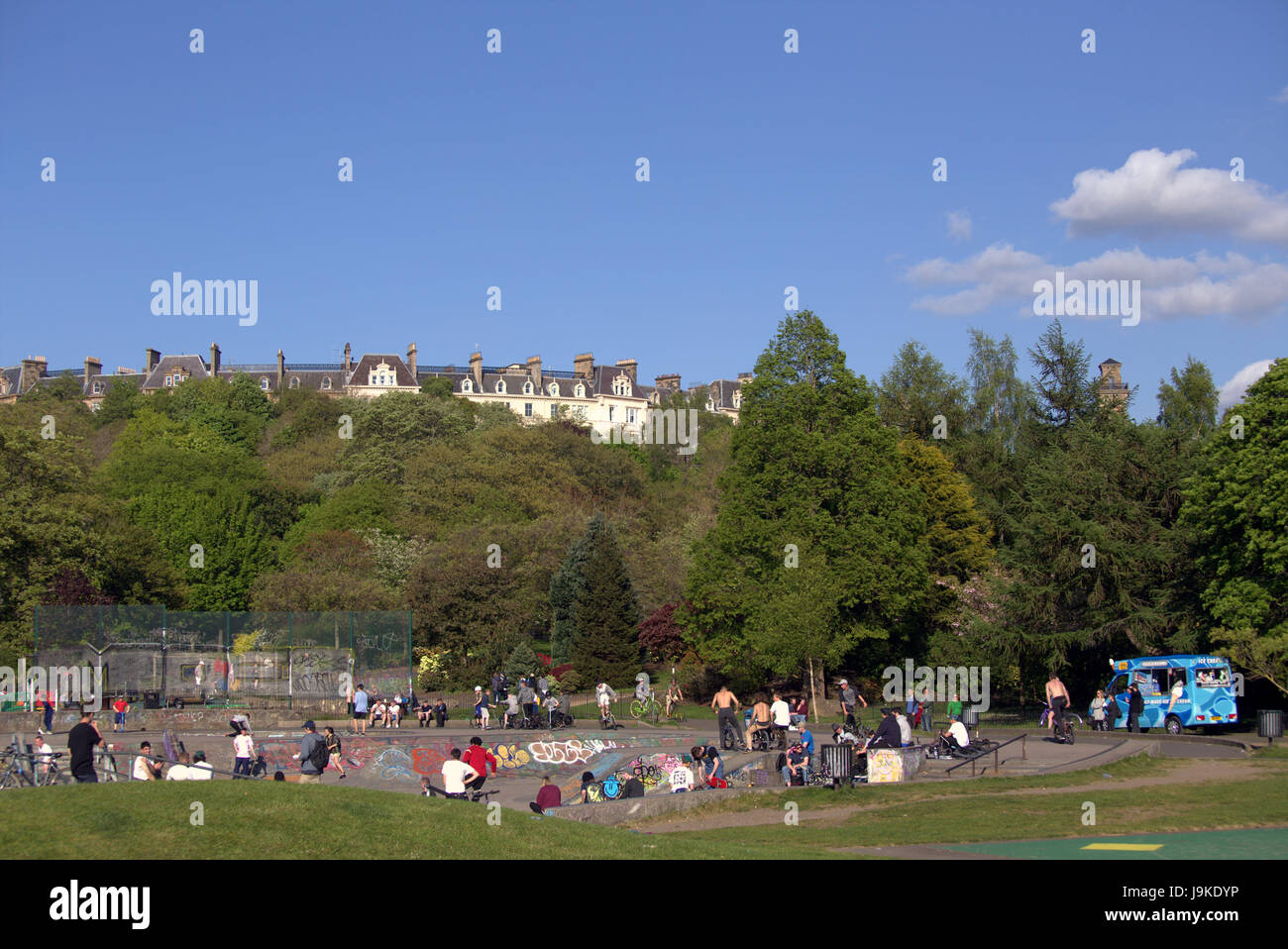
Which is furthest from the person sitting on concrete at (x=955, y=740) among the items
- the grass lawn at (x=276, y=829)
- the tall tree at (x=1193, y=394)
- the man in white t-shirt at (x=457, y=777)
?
the tall tree at (x=1193, y=394)

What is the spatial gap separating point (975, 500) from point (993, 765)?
3741 centimetres

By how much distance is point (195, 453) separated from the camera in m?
83.7

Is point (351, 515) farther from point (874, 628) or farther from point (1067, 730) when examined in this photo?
point (1067, 730)

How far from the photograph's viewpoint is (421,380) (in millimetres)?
146750

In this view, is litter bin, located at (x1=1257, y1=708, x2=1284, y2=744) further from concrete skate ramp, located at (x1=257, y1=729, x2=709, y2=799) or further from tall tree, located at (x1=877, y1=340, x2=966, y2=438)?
tall tree, located at (x1=877, y1=340, x2=966, y2=438)

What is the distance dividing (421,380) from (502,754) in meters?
122

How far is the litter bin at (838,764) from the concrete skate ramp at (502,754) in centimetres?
481

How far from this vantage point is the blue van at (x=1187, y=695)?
31641mm

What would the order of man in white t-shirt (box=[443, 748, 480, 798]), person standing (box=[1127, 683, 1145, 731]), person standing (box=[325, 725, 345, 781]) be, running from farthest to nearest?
person standing (box=[1127, 683, 1145, 731]) < person standing (box=[325, 725, 345, 781]) < man in white t-shirt (box=[443, 748, 480, 798])

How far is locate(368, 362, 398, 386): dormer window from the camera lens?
473 feet

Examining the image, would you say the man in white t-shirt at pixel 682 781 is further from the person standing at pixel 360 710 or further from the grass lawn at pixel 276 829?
the person standing at pixel 360 710

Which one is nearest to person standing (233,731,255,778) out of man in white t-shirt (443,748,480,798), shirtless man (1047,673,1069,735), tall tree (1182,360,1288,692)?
man in white t-shirt (443,748,480,798)

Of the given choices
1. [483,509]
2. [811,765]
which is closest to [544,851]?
[811,765]

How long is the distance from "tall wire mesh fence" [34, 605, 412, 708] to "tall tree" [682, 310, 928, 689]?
13.2m
